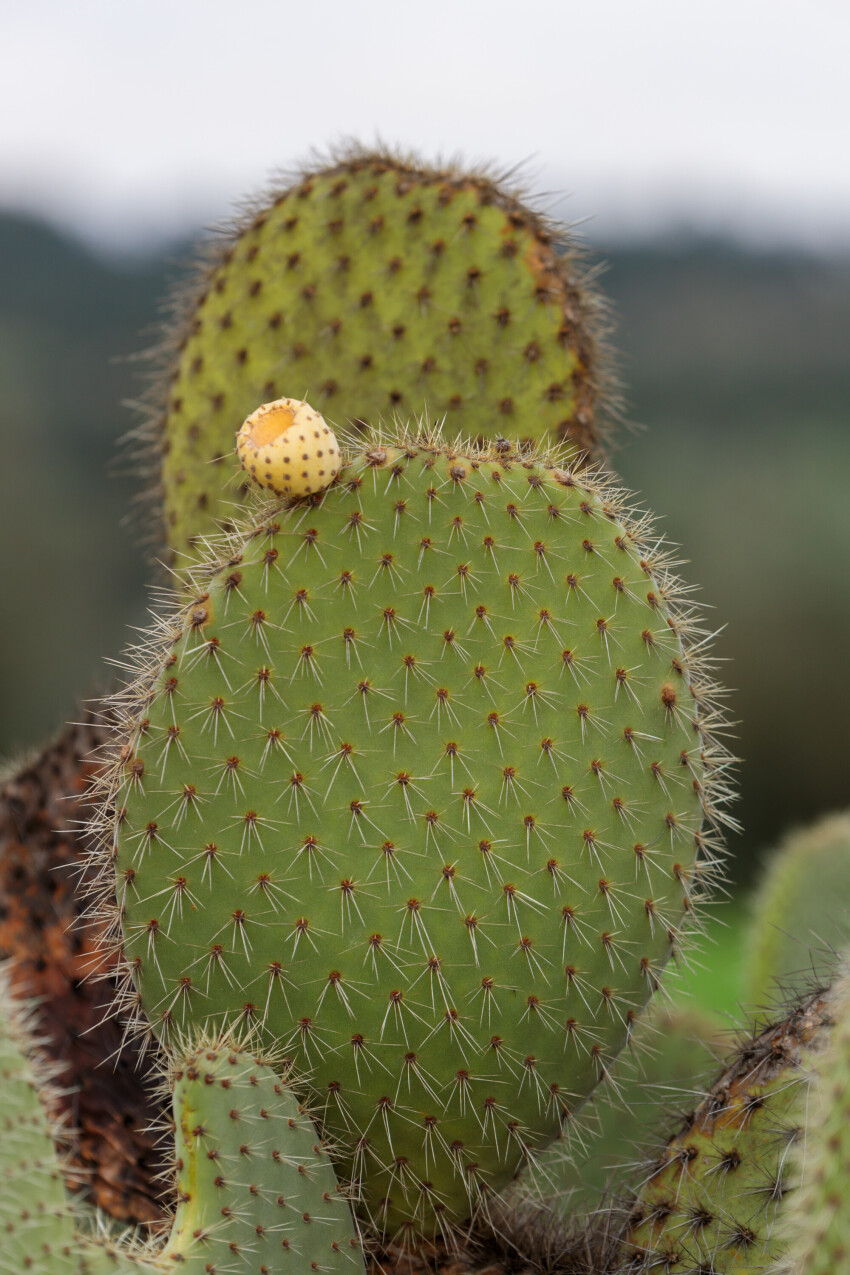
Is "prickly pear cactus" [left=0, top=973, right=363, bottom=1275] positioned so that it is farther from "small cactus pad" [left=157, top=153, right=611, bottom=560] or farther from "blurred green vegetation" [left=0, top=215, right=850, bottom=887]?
"blurred green vegetation" [left=0, top=215, right=850, bottom=887]

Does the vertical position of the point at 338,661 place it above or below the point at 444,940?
above

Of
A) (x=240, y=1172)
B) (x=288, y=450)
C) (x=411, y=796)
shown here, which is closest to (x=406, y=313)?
(x=288, y=450)

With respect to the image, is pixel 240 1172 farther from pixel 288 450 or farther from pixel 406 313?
pixel 406 313

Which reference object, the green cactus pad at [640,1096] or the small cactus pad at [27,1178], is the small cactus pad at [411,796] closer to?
the small cactus pad at [27,1178]

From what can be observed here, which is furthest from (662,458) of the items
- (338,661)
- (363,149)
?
(338,661)

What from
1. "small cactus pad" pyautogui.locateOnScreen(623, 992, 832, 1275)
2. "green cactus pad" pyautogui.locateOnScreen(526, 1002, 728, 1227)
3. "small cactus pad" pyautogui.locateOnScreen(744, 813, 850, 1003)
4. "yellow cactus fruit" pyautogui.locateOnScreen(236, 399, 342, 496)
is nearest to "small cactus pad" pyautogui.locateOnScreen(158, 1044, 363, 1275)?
"small cactus pad" pyautogui.locateOnScreen(623, 992, 832, 1275)

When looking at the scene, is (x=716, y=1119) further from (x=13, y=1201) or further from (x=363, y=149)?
(x=363, y=149)
